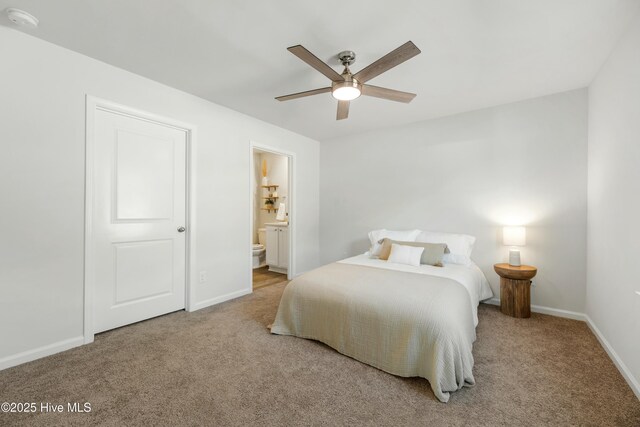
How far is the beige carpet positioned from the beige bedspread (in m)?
0.10

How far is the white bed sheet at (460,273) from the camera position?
2502 millimetres

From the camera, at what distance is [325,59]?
2287 millimetres

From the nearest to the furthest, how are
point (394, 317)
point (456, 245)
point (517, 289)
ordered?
1. point (394, 317)
2. point (517, 289)
3. point (456, 245)

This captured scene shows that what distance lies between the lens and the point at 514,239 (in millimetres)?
2990

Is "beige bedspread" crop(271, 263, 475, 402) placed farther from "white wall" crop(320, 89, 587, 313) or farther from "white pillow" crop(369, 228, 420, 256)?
"white wall" crop(320, 89, 587, 313)

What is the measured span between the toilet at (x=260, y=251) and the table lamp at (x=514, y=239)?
13.1ft

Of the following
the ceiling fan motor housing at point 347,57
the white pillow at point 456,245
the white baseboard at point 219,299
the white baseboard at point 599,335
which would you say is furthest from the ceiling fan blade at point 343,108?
the white baseboard at point 599,335

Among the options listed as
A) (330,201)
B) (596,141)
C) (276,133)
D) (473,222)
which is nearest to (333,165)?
(330,201)

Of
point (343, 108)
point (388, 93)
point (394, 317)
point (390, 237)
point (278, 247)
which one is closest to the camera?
point (394, 317)

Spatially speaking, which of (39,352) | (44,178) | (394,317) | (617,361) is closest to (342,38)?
(394,317)

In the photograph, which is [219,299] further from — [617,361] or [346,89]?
[617,361]

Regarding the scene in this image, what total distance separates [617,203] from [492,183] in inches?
52.5

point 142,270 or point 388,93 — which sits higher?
point 388,93

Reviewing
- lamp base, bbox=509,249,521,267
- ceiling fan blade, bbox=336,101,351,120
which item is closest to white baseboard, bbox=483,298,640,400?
lamp base, bbox=509,249,521,267
